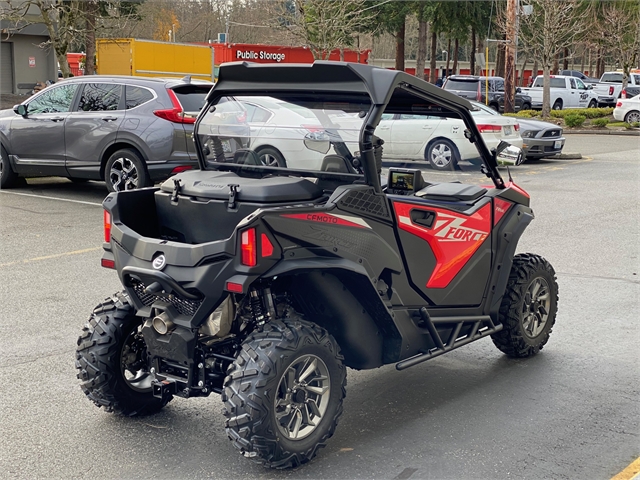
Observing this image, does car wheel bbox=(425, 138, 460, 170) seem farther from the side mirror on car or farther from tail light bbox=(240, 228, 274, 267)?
the side mirror on car

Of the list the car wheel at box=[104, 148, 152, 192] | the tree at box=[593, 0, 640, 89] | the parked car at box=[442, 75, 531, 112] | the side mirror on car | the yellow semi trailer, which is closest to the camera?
the car wheel at box=[104, 148, 152, 192]

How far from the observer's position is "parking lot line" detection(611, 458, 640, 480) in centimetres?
396

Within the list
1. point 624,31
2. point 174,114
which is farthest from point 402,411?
point 624,31

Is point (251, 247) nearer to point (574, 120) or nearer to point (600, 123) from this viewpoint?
point (574, 120)

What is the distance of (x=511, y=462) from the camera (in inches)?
161

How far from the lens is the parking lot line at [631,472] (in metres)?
3.96

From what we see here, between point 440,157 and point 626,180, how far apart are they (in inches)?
480

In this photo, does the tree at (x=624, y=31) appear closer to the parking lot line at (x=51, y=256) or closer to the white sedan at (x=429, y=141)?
the parking lot line at (x=51, y=256)

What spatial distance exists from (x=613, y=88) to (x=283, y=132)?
45.3 meters

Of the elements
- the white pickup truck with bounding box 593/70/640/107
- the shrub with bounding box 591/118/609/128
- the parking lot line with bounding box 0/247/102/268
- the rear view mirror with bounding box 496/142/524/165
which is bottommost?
the parking lot line with bounding box 0/247/102/268

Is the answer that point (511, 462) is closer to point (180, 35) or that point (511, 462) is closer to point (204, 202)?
point (204, 202)

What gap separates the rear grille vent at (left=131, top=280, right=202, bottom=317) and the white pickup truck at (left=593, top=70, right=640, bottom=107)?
Answer: 1718 inches

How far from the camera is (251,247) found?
3.72 metres

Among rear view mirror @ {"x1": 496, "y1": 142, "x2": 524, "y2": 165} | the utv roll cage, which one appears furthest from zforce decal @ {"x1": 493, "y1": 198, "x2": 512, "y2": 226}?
rear view mirror @ {"x1": 496, "y1": 142, "x2": 524, "y2": 165}
